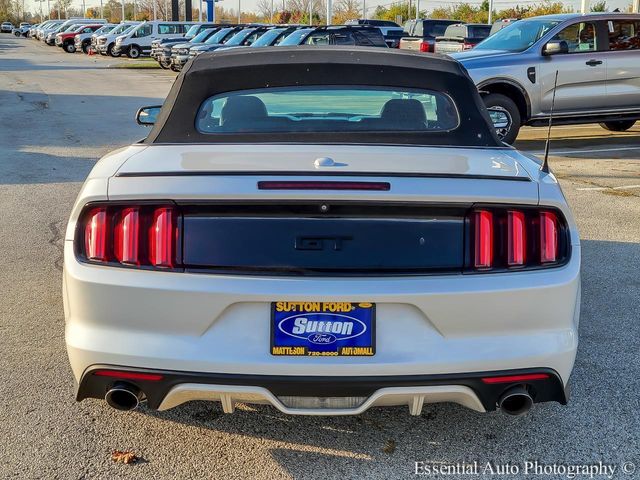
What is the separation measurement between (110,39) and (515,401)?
43904 millimetres

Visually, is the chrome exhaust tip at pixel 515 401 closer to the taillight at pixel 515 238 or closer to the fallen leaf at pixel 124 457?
the taillight at pixel 515 238

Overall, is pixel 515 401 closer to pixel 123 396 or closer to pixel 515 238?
pixel 515 238

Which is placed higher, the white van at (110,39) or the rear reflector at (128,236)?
the rear reflector at (128,236)

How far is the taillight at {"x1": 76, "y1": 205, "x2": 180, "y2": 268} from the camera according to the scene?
2848mm

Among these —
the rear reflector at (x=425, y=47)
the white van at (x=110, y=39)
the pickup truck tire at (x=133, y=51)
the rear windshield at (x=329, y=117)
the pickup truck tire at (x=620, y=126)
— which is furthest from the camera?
the white van at (x=110, y=39)

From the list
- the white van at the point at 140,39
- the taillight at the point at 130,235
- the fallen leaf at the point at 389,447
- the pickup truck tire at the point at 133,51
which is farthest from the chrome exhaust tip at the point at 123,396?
the pickup truck tire at the point at 133,51

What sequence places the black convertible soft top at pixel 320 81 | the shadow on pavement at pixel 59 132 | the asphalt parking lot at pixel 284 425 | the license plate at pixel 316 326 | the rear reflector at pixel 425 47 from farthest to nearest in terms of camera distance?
the rear reflector at pixel 425 47, the shadow on pavement at pixel 59 132, the black convertible soft top at pixel 320 81, the asphalt parking lot at pixel 284 425, the license plate at pixel 316 326

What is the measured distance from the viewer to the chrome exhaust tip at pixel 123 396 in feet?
9.50

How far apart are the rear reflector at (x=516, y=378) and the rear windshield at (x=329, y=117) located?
1.46m

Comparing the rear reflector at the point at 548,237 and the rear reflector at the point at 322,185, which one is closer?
the rear reflector at the point at 322,185

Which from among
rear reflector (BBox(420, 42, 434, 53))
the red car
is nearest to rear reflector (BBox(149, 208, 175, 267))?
rear reflector (BBox(420, 42, 434, 53))

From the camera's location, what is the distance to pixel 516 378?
288cm

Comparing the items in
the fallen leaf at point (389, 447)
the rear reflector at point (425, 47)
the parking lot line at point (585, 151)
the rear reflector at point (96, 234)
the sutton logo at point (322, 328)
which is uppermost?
the rear reflector at point (425, 47)

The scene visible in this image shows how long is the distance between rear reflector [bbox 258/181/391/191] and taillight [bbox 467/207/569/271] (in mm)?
371
